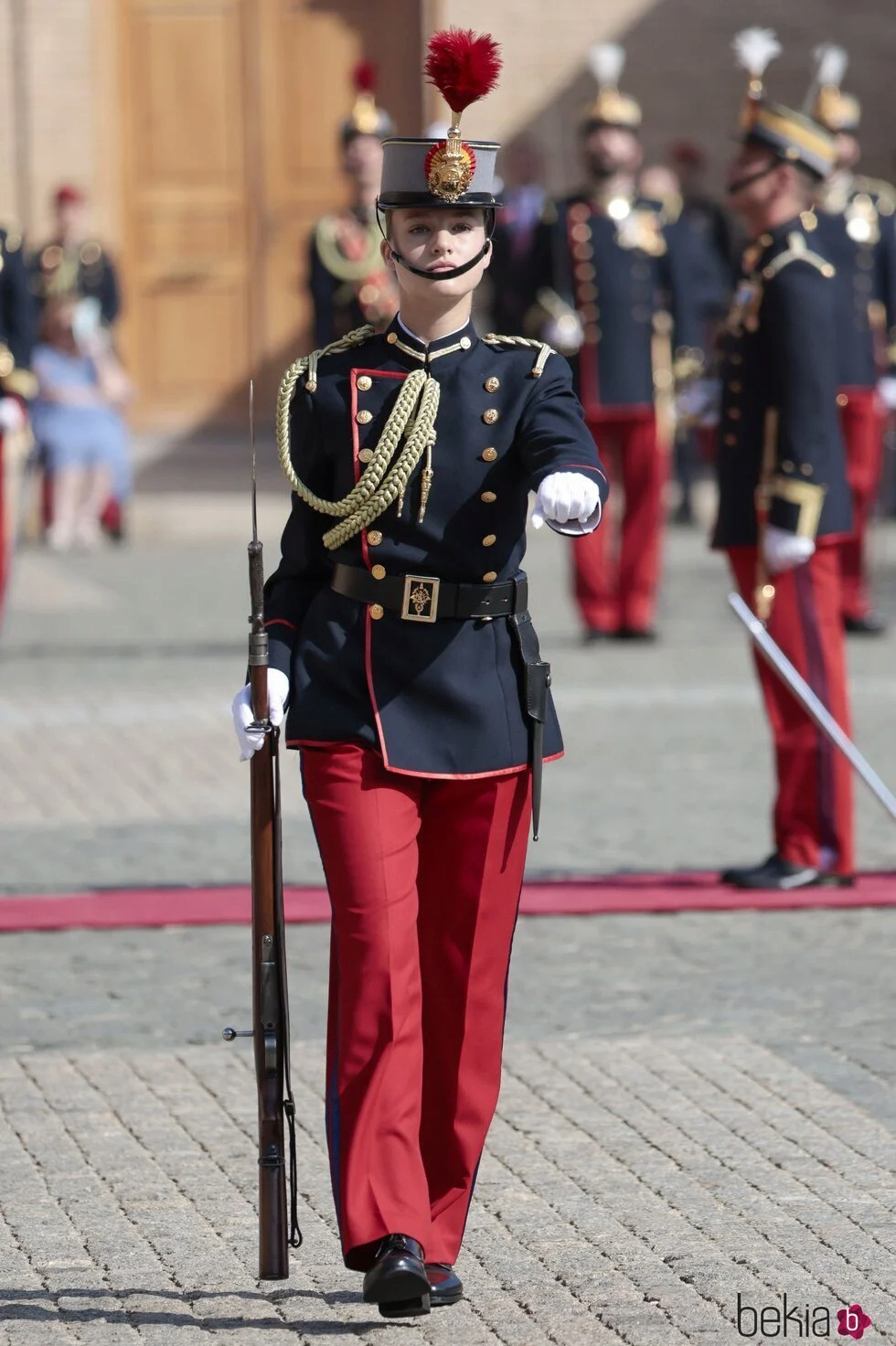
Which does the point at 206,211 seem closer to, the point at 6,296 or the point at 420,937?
the point at 6,296

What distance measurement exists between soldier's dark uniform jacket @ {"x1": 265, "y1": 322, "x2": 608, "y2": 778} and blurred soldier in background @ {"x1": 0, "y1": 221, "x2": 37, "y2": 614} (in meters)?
6.88

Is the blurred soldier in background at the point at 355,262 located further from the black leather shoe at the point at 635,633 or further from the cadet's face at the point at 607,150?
the black leather shoe at the point at 635,633

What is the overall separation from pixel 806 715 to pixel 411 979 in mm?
3183

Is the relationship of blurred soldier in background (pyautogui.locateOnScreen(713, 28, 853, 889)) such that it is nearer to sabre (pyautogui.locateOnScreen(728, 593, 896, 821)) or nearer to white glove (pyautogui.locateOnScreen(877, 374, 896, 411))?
sabre (pyautogui.locateOnScreen(728, 593, 896, 821))

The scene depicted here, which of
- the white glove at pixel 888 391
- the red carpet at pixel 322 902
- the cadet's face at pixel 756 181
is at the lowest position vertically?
the red carpet at pixel 322 902

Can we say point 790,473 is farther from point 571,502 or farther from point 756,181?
point 571,502

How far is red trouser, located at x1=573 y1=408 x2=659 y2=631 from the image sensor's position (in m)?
11.8

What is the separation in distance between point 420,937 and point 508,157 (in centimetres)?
1437

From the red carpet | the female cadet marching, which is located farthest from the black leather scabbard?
the red carpet

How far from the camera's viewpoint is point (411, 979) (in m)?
4.13

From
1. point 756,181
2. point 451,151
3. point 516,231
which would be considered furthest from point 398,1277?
point 516,231

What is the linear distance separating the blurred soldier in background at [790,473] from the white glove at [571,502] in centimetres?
305

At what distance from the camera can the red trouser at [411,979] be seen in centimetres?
408

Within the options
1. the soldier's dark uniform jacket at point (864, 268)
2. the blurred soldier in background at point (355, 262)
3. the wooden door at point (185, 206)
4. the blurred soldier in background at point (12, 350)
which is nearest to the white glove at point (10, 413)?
the blurred soldier in background at point (12, 350)
